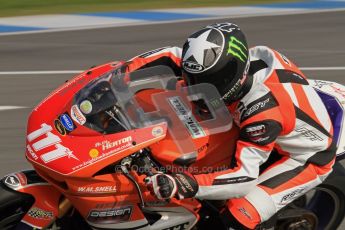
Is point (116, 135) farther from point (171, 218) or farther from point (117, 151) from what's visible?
point (171, 218)

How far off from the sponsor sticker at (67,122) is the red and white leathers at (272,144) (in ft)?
2.22

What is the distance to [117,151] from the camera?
4.52m

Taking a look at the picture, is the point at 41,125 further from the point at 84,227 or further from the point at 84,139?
the point at 84,227

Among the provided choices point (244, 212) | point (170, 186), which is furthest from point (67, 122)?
point (244, 212)

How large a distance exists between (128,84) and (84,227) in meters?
0.83

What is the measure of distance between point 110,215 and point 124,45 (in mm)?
7988

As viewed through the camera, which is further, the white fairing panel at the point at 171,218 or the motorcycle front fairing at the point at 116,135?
the white fairing panel at the point at 171,218

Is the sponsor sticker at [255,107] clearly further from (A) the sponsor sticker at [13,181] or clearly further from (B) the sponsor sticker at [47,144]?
(A) the sponsor sticker at [13,181]

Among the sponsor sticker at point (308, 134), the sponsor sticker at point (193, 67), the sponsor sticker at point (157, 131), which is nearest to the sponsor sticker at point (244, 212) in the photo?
the sponsor sticker at point (308, 134)

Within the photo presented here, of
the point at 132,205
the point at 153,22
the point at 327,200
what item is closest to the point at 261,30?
the point at 153,22

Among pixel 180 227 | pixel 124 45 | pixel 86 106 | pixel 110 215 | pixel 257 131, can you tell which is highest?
pixel 86 106

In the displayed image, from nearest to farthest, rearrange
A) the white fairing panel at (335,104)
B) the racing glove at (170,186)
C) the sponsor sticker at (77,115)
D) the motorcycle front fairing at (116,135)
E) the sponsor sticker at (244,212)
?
1. the racing glove at (170,186)
2. the motorcycle front fairing at (116,135)
3. the sponsor sticker at (77,115)
4. the sponsor sticker at (244,212)
5. the white fairing panel at (335,104)

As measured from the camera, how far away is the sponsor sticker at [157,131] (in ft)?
15.0

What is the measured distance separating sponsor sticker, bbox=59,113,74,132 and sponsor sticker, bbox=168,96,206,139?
0.58 metres
